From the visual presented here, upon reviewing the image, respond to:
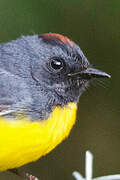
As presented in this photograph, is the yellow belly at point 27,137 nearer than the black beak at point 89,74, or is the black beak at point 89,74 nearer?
the yellow belly at point 27,137

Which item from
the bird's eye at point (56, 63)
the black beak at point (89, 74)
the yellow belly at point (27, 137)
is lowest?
the yellow belly at point (27, 137)

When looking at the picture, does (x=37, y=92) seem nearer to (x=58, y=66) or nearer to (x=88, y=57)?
(x=58, y=66)

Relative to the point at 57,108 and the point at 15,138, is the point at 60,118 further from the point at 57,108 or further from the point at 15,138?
the point at 15,138

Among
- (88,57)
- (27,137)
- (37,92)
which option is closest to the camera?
(27,137)

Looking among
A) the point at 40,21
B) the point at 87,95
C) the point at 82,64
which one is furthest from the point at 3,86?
the point at 87,95

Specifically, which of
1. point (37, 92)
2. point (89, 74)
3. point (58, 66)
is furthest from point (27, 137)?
point (89, 74)

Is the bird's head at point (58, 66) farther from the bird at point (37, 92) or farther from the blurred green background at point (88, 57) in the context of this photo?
the blurred green background at point (88, 57)

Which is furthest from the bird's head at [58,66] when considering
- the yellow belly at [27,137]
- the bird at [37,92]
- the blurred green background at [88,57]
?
the blurred green background at [88,57]
